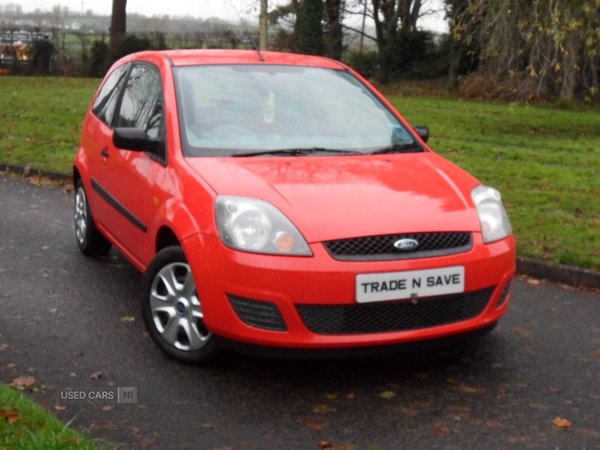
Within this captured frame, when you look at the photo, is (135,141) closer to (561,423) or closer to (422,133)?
(422,133)

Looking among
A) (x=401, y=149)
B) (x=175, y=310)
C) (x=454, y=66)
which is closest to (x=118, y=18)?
(x=454, y=66)

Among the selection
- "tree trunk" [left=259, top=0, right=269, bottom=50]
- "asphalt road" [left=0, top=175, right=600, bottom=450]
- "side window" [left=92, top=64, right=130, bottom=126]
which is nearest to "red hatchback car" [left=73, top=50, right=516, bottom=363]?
"asphalt road" [left=0, top=175, right=600, bottom=450]

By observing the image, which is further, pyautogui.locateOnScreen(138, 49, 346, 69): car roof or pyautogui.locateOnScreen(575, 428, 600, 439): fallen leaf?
pyautogui.locateOnScreen(138, 49, 346, 69): car roof

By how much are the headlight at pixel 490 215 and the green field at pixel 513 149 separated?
2.34 m

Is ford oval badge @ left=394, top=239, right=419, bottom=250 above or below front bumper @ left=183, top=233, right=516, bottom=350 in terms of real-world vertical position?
above

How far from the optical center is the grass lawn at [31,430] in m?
3.56

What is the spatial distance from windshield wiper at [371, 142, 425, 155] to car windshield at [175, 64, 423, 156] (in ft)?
0.05

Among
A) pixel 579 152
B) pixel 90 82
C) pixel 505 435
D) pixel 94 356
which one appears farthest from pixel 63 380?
pixel 90 82

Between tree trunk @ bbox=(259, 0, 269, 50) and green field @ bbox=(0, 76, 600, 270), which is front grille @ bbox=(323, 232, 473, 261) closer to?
green field @ bbox=(0, 76, 600, 270)

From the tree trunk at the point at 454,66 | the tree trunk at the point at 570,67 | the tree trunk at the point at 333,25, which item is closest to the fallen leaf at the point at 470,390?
the tree trunk at the point at 570,67

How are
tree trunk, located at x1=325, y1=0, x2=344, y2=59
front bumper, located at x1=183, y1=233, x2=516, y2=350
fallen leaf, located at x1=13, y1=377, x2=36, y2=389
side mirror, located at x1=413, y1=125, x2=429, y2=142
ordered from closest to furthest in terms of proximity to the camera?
front bumper, located at x1=183, y1=233, x2=516, y2=350 < fallen leaf, located at x1=13, y1=377, x2=36, y2=389 < side mirror, located at x1=413, y1=125, x2=429, y2=142 < tree trunk, located at x1=325, y1=0, x2=344, y2=59

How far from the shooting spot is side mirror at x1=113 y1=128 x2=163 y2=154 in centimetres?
552

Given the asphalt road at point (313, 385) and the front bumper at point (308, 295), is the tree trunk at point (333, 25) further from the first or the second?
the front bumper at point (308, 295)

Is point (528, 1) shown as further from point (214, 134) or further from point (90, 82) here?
point (90, 82)
